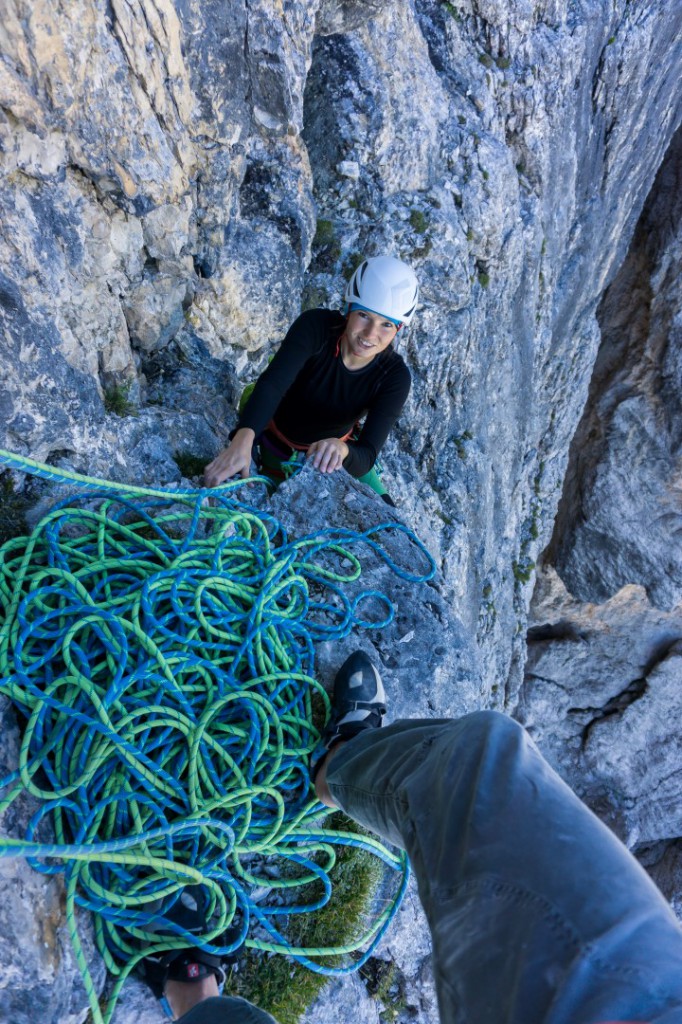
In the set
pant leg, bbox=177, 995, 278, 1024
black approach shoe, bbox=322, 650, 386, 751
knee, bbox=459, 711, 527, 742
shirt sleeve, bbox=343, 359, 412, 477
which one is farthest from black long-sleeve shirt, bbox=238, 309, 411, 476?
pant leg, bbox=177, 995, 278, 1024

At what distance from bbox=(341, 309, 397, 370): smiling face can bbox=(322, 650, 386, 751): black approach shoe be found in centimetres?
165

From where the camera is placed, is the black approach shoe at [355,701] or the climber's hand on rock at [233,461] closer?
the black approach shoe at [355,701]

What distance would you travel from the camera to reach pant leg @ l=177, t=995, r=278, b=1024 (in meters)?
1.73

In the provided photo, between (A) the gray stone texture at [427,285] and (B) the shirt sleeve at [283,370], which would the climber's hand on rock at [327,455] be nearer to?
(A) the gray stone texture at [427,285]

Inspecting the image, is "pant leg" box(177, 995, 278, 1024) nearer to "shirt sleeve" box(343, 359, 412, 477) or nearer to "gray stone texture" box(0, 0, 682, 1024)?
"gray stone texture" box(0, 0, 682, 1024)

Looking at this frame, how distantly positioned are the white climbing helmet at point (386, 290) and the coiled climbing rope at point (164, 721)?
4.46ft

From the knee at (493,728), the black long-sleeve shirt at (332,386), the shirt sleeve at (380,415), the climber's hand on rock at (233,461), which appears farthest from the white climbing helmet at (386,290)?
the knee at (493,728)

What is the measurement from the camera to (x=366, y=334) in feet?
10.9

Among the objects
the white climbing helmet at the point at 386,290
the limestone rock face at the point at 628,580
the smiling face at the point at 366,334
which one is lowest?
the limestone rock face at the point at 628,580

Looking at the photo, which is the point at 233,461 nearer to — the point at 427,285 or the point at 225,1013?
the point at 225,1013

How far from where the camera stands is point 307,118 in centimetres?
507

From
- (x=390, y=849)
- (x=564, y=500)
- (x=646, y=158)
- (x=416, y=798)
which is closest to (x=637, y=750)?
(x=564, y=500)

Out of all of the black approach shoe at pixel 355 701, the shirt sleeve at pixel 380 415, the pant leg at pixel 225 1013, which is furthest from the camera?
the shirt sleeve at pixel 380 415

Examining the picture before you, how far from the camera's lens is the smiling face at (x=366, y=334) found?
333cm
